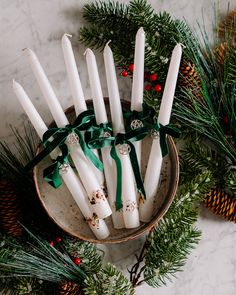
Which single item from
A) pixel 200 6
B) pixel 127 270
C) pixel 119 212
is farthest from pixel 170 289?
pixel 200 6

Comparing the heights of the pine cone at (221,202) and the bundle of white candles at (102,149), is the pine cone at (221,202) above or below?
below

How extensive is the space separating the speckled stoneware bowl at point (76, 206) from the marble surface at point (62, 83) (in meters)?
0.10

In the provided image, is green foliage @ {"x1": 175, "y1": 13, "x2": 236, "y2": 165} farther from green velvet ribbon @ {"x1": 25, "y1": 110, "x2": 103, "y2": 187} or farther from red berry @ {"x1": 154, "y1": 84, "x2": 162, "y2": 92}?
green velvet ribbon @ {"x1": 25, "y1": 110, "x2": 103, "y2": 187}

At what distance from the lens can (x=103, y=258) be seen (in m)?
1.15

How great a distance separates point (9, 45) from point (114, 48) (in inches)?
8.8

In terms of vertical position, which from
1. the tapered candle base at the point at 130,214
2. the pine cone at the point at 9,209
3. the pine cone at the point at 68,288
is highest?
the pine cone at the point at 9,209

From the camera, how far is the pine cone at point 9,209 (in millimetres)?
1023

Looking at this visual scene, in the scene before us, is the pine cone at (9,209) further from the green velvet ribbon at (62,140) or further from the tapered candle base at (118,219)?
the tapered candle base at (118,219)

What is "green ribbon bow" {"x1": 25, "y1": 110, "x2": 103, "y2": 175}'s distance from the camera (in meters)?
0.98

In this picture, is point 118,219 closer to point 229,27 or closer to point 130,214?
point 130,214

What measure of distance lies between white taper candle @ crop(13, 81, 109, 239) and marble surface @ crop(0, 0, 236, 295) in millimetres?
125

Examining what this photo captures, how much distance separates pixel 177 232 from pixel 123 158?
181mm

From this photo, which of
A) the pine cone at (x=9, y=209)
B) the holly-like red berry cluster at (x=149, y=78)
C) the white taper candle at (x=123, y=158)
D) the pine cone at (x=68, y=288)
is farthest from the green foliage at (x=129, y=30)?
the pine cone at (x=68, y=288)

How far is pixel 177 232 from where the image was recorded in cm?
105
